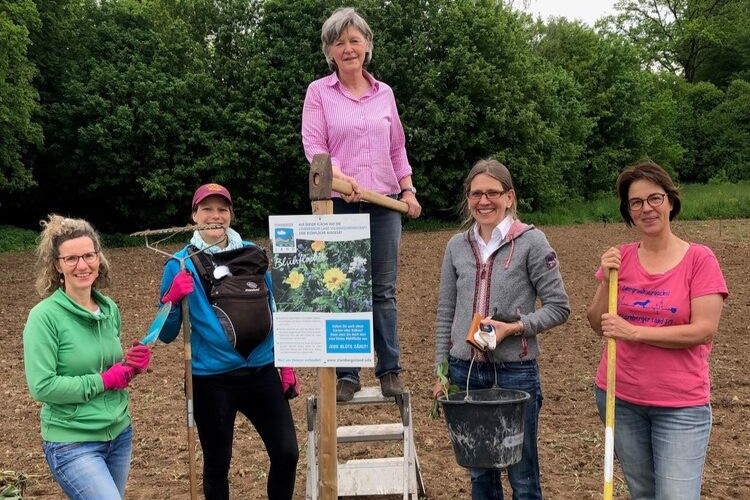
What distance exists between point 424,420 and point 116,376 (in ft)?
12.0

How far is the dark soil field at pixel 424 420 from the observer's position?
5078 millimetres

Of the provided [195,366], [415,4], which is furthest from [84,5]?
[195,366]

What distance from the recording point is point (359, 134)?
3.99 m

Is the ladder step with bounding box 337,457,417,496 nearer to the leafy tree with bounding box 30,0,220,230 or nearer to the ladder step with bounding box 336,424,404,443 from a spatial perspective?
the ladder step with bounding box 336,424,404,443

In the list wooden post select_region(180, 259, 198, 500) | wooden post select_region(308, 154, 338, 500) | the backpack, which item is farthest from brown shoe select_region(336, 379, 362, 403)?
wooden post select_region(180, 259, 198, 500)

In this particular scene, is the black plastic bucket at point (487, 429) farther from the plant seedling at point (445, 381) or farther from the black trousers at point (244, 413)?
the black trousers at point (244, 413)

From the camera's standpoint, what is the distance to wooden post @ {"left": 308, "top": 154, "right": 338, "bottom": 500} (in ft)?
10.3

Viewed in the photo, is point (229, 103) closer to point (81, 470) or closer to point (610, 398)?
point (81, 470)

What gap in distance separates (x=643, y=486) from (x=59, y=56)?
91.0 feet

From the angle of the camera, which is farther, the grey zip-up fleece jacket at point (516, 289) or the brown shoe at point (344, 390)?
Result: the brown shoe at point (344, 390)

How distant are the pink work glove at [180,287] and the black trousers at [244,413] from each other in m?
0.46

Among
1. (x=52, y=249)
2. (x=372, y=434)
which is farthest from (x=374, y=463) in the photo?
(x=52, y=249)

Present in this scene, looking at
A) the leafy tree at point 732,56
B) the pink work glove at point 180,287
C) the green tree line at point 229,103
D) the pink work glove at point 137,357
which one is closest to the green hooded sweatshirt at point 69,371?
the pink work glove at point 137,357

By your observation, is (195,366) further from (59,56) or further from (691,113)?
(691,113)
